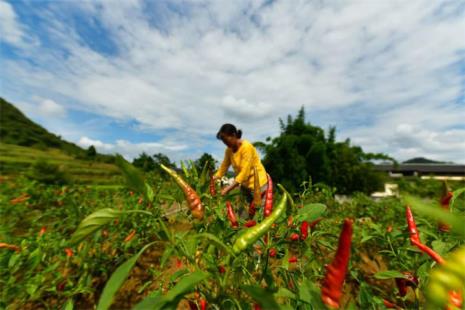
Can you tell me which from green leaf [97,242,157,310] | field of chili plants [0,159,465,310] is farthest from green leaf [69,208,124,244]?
green leaf [97,242,157,310]

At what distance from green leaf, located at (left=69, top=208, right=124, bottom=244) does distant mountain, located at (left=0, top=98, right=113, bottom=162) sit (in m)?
36.6

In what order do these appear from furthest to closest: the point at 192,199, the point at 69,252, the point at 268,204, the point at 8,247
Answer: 1. the point at 69,252
2. the point at 8,247
3. the point at 268,204
4. the point at 192,199

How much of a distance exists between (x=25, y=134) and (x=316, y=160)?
4724 centimetres

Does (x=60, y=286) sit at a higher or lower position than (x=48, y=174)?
lower

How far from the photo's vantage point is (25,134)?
40.8 metres

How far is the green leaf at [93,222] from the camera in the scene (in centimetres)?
53

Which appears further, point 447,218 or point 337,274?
point 337,274

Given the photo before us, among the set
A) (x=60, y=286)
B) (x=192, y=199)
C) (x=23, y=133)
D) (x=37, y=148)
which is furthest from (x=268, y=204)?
(x=23, y=133)

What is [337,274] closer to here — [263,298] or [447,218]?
[263,298]

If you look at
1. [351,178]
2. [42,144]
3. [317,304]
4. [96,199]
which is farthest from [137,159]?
[42,144]

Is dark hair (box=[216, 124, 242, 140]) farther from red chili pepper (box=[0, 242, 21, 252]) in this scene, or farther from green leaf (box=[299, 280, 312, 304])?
green leaf (box=[299, 280, 312, 304])

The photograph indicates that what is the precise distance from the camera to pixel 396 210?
3896mm

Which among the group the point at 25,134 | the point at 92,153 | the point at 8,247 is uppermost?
the point at 25,134

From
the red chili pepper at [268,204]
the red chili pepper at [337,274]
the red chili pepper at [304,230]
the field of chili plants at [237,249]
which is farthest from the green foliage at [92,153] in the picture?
the red chili pepper at [337,274]
